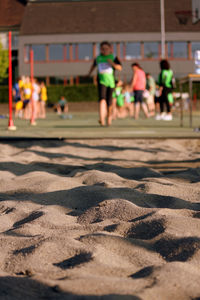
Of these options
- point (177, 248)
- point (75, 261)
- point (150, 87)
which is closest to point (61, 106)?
point (150, 87)

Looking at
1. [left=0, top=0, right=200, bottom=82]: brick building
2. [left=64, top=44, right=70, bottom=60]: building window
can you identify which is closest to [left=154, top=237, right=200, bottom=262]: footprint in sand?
[left=0, top=0, right=200, bottom=82]: brick building

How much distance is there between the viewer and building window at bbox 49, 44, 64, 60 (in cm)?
5241

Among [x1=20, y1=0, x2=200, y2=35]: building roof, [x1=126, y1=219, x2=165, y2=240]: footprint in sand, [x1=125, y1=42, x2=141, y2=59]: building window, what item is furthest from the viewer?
[x1=125, y1=42, x2=141, y2=59]: building window

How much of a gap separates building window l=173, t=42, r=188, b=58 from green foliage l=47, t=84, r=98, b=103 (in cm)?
880

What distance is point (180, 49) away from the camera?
2032 inches

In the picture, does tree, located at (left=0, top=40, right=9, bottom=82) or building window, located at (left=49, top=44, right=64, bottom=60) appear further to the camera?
tree, located at (left=0, top=40, right=9, bottom=82)

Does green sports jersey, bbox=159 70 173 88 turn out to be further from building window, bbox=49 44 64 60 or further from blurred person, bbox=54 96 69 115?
building window, bbox=49 44 64 60

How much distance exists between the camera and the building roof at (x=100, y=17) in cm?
5066

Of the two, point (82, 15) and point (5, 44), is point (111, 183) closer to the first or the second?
point (82, 15)

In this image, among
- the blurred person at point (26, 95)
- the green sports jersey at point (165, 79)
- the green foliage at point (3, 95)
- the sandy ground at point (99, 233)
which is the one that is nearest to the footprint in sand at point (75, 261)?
the sandy ground at point (99, 233)

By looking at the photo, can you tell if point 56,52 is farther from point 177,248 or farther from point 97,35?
point 177,248

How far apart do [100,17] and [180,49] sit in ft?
24.2

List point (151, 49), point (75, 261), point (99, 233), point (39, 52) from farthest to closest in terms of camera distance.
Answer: point (39, 52)
point (151, 49)
point (99, 233)
point (75, 261)

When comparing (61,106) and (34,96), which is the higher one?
(34,96)
